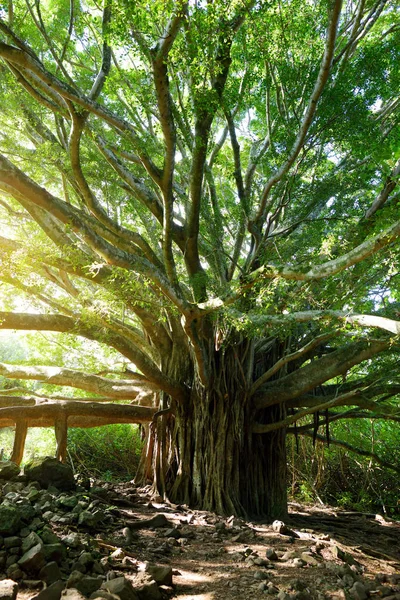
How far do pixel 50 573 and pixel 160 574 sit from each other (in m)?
0.71

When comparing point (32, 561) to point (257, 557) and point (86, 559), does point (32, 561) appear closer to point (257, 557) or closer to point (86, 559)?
point (86, 559)

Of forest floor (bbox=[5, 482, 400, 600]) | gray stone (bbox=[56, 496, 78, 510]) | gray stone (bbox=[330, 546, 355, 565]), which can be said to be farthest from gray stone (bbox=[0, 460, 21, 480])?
gray stone (bbox=[330, 546, 355, 565])

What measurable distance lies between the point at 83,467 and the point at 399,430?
273 inches

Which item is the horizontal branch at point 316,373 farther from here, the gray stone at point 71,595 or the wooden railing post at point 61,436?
the gray stone at point 71,595

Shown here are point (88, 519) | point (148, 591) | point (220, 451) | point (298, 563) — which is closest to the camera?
point (148, 591)

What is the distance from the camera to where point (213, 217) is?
5984 mm

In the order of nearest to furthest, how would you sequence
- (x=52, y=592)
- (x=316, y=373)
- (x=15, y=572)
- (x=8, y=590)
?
(x=8, y=590) < (x=52, y=592) < (x=15, y=572) < (x=316, y=373)

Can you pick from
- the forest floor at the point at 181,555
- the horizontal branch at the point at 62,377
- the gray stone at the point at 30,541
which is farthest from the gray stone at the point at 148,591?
the horizontal branch at the point at 62,377

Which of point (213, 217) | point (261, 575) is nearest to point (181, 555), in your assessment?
point (261, 575)

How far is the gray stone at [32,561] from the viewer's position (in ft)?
7.93

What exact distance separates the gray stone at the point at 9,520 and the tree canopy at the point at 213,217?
227cm

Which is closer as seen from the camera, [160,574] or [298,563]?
[160,574]

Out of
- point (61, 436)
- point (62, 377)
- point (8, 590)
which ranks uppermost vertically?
point (62, 377)

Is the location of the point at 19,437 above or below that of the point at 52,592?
above
